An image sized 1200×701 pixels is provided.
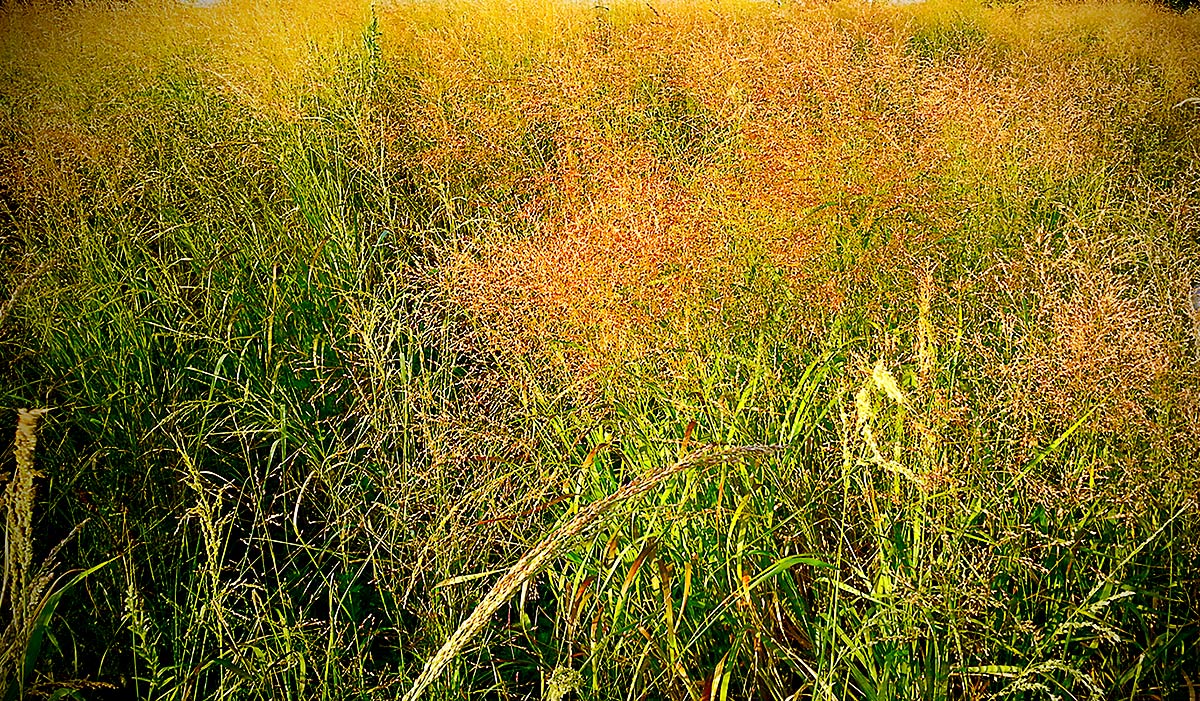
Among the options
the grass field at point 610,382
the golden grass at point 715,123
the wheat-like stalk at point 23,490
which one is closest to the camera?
the wheat-like stalk at point 23,490

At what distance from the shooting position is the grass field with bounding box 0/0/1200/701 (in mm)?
1259

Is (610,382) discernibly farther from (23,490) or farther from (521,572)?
(23,490)

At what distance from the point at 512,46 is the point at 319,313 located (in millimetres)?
2164

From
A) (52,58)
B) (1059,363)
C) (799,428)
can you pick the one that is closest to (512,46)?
(52,58)

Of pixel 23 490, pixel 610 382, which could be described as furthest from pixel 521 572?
pixel 610 382

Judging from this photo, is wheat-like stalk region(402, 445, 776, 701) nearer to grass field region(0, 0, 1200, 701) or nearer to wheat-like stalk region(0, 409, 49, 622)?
grass field region(0, 0, 1200, 701)

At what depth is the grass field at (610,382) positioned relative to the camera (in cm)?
126

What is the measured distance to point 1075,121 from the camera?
2.69 meters

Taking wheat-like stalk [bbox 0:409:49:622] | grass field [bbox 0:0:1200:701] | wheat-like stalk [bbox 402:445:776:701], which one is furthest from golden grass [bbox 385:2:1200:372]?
wheat-like stalk [bbox 0:409:49:622]

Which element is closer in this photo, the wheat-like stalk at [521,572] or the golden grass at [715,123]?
the wheat-like stalk at [521,572]

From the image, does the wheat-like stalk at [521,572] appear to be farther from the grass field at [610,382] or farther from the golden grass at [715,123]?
the golden grass at [715,123]

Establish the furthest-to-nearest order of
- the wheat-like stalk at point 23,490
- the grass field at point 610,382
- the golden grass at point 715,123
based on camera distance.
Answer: the golden grass at point 715,123 → the grass field at point 610,382 → the wheat-like stalk at point 23,490

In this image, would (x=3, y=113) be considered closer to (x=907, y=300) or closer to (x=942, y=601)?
(x=907, y=300)

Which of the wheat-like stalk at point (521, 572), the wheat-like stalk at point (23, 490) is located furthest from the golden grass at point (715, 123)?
the wheat-like stalk at point (23, 490)
